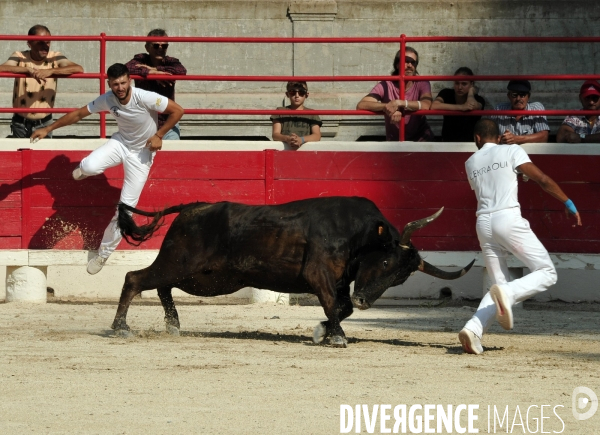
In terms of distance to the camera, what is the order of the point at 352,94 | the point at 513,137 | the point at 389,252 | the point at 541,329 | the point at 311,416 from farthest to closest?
1. the point at 352,94
2. the point at 513,137
3. the point at 541,329
4. the point at 389,252
5. the point at 311,416

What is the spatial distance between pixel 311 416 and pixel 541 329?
395cm

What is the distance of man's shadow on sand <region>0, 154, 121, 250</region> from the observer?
1102 centimetres

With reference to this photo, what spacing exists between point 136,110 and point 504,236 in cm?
374

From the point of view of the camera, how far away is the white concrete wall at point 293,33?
14406mm

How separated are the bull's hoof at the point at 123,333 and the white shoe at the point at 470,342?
235 cm

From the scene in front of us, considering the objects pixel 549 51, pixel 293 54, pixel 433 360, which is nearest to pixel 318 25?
pixel 293 54

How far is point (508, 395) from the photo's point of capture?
6070mm

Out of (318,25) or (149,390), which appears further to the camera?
(318,25)

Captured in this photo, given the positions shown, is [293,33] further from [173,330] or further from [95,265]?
[173,330]

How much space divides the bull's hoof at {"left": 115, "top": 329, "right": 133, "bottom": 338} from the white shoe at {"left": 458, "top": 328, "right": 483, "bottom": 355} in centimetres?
235

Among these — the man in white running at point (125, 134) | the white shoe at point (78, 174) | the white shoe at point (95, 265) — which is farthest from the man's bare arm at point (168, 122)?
the white shoe at point (95, 265)

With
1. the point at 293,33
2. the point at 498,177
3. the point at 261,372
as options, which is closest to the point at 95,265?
the point at 261,372

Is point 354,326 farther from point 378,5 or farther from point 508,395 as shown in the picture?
point 378,5

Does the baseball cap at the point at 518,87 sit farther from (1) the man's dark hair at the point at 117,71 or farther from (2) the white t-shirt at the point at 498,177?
(1) the man's dark hair at the point at 117,71
